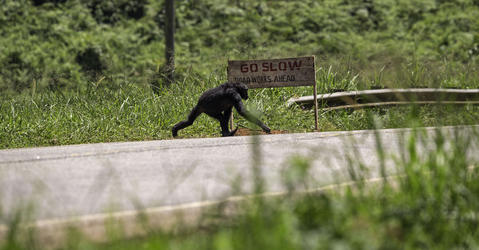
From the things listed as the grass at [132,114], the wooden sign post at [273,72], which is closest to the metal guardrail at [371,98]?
the grass at [132,114]

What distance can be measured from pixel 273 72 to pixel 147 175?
5.34m

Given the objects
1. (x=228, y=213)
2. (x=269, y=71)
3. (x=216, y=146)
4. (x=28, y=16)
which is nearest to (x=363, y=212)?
(x=228, y=213)

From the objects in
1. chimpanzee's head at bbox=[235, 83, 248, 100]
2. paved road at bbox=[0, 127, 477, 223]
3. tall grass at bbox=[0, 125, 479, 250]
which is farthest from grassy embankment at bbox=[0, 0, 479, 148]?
tall grass at bbox=[0, 125, 479, 250]

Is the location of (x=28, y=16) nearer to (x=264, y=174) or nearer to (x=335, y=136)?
(x=335, y=136)

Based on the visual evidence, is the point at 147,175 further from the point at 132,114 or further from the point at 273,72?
the point at 132,114

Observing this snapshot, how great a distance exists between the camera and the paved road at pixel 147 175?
363 cm

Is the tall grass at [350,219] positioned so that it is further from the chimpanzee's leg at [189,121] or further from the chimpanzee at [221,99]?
the chimpanzee's leg at [189,121]

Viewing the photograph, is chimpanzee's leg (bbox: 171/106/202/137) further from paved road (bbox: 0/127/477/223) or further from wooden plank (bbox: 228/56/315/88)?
paved road (bbox: 0/127/477/223)

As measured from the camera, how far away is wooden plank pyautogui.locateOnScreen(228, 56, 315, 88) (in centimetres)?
941

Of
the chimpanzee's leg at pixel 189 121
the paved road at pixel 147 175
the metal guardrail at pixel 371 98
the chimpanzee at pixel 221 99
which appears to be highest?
the paved road at pixel 147 175

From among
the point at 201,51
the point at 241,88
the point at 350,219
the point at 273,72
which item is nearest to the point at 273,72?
the point at 273,72

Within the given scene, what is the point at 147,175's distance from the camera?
4.45 m

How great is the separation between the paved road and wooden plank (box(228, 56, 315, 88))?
311cm

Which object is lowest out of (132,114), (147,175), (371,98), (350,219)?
(371,98)
